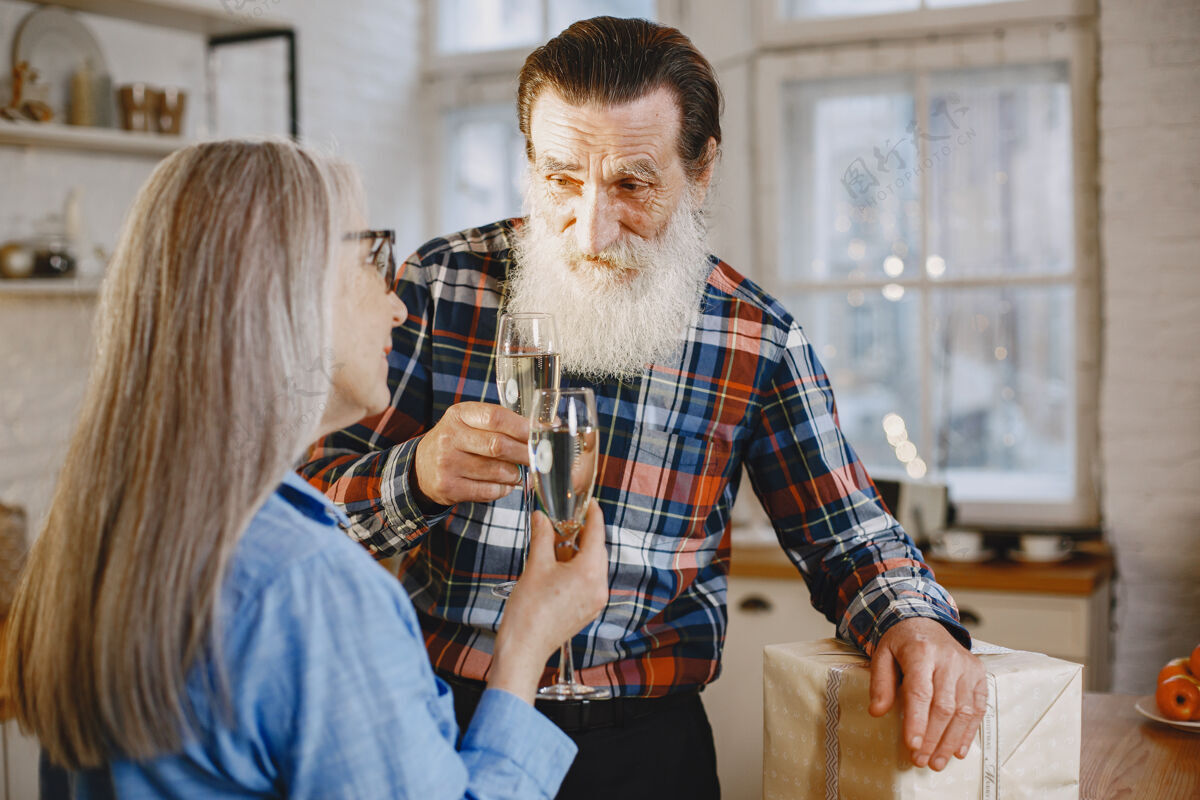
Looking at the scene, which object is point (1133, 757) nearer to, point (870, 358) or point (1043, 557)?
point (1043, 557)

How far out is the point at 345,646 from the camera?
0.80 m

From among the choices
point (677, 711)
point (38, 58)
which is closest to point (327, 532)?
point (677, 711)

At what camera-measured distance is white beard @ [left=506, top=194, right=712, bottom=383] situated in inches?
60.3

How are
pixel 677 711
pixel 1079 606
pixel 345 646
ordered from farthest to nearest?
1. pixel 1079 606
2. pixel 677 711
3. pixel 345 646

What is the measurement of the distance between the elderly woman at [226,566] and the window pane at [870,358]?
9.09 feet

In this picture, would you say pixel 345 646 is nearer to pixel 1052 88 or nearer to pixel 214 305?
pixel 214 305

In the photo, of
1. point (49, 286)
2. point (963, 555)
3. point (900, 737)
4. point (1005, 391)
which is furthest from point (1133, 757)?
point (49, 286)

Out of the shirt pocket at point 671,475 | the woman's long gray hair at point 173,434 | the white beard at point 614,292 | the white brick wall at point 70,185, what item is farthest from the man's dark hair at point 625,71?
the white brick wall at point 70,185

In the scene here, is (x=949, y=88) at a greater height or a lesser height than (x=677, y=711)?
greater

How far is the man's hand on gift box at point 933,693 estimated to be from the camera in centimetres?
108

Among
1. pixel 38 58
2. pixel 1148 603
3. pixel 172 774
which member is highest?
pixel 38 58

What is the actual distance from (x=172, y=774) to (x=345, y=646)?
17 centimetres

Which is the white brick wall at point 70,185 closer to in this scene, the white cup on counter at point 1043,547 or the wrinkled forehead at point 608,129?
the wrinkled forehead at point 608,129

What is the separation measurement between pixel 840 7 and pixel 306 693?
3230 millimetres
